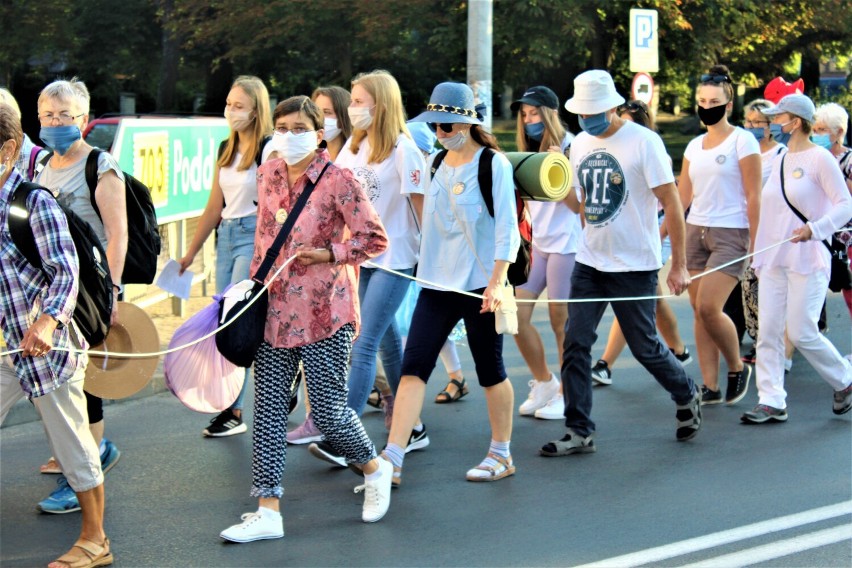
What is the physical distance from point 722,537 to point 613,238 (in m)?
1.78

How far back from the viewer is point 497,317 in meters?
5.52

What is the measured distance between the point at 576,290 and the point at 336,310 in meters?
1.83

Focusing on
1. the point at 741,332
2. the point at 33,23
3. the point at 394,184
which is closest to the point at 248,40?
the point at 33,23

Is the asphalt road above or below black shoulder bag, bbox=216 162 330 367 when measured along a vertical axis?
below

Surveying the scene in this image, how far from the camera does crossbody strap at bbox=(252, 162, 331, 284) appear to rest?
4.98 m

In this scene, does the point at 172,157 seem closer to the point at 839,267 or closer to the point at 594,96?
the point at 594,96

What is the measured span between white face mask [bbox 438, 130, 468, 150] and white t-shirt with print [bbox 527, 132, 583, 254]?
169cm

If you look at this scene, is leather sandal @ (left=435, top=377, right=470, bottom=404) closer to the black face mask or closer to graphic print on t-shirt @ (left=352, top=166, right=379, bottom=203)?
graphic print on t-shirt @ (left=352, top=166, right=379, bottom=203)

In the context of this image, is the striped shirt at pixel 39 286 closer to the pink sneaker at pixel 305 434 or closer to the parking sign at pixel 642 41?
the pink sneaker at pixel 305 434

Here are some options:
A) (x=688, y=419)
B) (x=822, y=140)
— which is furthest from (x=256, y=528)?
(x=822, y=140)

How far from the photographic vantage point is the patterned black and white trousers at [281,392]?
504cm

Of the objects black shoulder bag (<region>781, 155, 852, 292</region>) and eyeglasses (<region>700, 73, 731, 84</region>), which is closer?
eyeglasses (<region>700, 73, 731, 84</region>)

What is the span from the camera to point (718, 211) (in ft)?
24.0

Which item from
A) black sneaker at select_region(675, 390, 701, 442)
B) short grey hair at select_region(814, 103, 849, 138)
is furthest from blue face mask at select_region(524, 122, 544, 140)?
short grey hair at select_region(814, 103, 849, 138)
